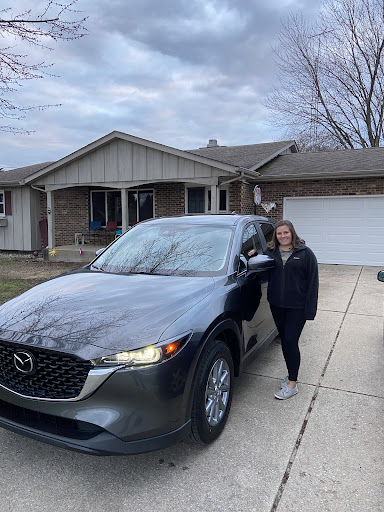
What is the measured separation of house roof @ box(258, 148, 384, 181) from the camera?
1134 centimetres

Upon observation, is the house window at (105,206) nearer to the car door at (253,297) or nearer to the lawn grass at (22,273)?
the lawn grass at (22,273)

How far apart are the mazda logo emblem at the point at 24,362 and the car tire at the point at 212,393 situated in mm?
995

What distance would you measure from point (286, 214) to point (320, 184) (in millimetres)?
Result: 1384

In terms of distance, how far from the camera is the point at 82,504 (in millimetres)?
2160

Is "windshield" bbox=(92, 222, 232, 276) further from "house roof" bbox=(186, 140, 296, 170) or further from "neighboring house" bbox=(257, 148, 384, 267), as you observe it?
"neighboring house" bbox=(257, 148, 384, 267)

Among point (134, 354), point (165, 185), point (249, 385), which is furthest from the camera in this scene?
point (165, 185)

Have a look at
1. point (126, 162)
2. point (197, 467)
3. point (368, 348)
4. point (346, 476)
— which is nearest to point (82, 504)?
point (197, 467)

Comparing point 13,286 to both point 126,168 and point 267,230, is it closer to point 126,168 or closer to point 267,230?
point 126,168

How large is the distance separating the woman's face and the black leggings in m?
0.58

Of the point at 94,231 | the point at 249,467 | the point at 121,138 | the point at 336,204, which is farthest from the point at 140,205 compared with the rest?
the point at 249,467

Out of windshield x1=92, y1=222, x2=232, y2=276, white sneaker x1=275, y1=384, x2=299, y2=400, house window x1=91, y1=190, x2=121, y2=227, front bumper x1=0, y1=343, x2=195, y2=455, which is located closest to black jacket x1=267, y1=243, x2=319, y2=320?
windshield x1=92, y1=222, x2=232, y2=276

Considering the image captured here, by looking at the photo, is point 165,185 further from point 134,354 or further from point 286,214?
point 134,354

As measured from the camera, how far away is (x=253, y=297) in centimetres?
346

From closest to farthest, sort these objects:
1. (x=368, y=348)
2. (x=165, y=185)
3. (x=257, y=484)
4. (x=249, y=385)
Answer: (x=257, y=484) → (x=249, y=385) → (x=368, y=348) → (x=165, y=185)
